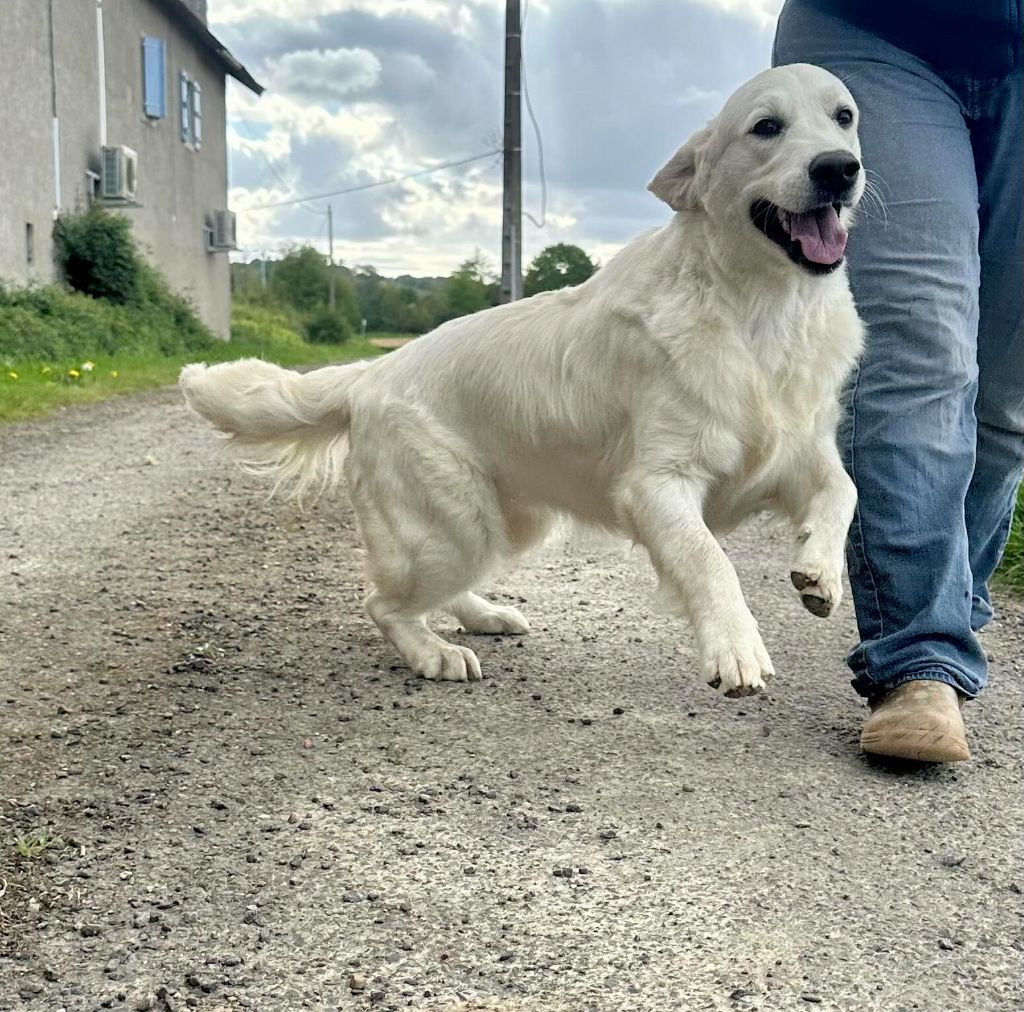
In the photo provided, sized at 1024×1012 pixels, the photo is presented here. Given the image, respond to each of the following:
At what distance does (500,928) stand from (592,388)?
5.40 feet

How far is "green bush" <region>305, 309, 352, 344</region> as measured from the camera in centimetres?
5009

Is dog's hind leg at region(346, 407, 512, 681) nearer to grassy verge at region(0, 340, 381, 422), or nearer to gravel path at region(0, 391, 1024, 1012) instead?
gravel path at region(0, 391, 1024, 1012)

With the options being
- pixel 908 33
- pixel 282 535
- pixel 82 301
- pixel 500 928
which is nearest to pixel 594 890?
pixel 500 928

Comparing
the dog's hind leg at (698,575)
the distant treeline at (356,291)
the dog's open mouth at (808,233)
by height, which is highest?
the dog's open mouth at (808,233)

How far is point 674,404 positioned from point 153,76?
23.7 metres

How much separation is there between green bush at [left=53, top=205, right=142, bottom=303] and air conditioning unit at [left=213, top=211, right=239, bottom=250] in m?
8.43

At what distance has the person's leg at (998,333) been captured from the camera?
3.29 metres

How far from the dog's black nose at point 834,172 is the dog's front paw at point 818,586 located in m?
0.91

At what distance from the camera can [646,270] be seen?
3295 millimetres

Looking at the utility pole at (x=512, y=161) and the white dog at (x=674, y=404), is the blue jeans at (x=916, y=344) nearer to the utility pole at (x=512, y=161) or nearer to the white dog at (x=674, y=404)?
the white dog at (x=674, y=404)

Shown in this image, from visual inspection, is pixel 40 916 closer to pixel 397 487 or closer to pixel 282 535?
pixel 397 487

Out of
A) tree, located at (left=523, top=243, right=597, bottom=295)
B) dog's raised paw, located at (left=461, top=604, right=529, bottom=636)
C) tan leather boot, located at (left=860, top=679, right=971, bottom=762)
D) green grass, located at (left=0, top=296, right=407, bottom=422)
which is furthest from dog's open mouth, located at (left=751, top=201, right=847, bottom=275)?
tree, located at (left=523, top=243, right=597, bottom=295)

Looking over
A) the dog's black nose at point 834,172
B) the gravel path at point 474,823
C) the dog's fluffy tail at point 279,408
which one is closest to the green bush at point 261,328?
the dog's fluffy tail at point 279,408

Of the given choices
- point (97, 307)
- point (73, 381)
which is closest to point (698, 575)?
point (73, 381)
